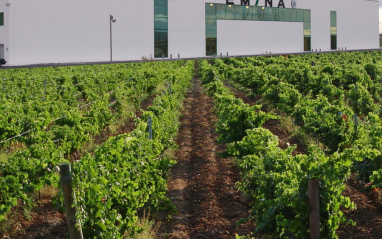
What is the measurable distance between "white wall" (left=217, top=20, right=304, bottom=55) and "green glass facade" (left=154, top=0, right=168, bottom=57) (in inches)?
288

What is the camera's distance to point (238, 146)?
31.7 ft

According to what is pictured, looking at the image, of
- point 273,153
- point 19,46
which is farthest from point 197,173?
point 19,46

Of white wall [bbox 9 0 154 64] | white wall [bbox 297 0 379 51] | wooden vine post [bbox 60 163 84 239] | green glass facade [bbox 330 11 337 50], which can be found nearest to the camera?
wooden vine post [bbox 60 163 84 239]

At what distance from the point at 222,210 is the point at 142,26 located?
49193 mm

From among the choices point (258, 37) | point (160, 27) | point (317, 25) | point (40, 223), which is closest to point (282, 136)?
point (40, 223)

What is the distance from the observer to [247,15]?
2542 inches

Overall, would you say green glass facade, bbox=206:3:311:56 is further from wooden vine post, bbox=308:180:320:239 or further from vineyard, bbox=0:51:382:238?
wooden vine post, bbox=308:180:320:239

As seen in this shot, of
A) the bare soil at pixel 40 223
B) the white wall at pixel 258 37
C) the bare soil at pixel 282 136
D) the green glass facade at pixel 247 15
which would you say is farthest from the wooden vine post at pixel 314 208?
the white wall at pixel 258 37

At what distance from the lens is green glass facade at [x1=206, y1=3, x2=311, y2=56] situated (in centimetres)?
6184

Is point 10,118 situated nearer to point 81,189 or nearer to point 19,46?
point 81,189

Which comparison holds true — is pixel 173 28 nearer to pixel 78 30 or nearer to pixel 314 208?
pixel 78 30

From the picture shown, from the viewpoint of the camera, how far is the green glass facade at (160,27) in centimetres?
Answer: 5741

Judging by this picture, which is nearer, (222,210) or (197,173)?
(222,210)

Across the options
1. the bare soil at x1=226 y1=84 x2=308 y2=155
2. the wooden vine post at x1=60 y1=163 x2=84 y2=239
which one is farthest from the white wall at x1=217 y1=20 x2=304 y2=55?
the wooden vine post at x1=60 y1=163 x2=84 y2=239
